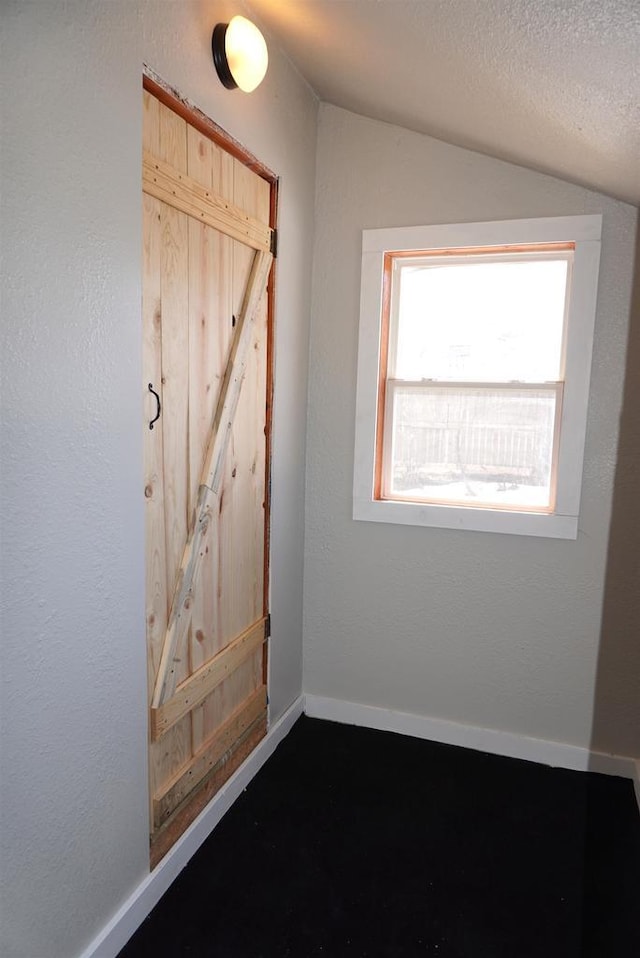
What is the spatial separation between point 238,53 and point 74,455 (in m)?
1.28

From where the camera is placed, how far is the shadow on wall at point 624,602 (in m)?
2.45

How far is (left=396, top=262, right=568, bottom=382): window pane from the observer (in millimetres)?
2570

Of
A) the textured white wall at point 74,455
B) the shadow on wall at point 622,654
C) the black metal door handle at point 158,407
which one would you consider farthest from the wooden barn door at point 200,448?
the shadow on wall at point 622,654

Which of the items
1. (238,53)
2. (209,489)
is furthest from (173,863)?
(238,53)

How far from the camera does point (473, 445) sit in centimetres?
271

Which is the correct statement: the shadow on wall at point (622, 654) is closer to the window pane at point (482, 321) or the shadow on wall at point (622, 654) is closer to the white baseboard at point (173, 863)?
the window pane at point (482, 321)

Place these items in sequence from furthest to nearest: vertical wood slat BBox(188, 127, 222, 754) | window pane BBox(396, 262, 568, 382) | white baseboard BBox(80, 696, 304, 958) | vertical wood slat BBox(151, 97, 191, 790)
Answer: window pane BBox(396, 262, 568, 382)
vertical wood slat BBox(188, 127, 222, 754)
vertical wood slat BBox(151, 97, 191, 790)
white baseboard BBox(80, 696, 304, 958)

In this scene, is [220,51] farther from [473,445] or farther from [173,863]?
[173,863]

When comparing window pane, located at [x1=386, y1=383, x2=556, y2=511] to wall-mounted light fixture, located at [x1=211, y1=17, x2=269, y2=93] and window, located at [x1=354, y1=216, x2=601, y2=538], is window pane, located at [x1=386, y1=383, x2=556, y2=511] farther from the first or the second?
wall-mounted light fixture, located at [x1=211, y1=17, x2=269, y2=93]

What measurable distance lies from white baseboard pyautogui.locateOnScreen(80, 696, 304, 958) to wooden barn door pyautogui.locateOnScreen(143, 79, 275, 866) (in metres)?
0.04

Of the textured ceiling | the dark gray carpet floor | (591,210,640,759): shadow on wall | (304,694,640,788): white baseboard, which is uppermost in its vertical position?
the textured ceiling

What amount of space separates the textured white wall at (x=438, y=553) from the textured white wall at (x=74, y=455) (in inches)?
39.3

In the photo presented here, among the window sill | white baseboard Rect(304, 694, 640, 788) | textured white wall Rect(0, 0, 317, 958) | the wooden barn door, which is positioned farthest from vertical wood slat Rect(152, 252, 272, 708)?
white baseboard Rect(304, 694, 640, 788)

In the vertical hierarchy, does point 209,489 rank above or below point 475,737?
above
